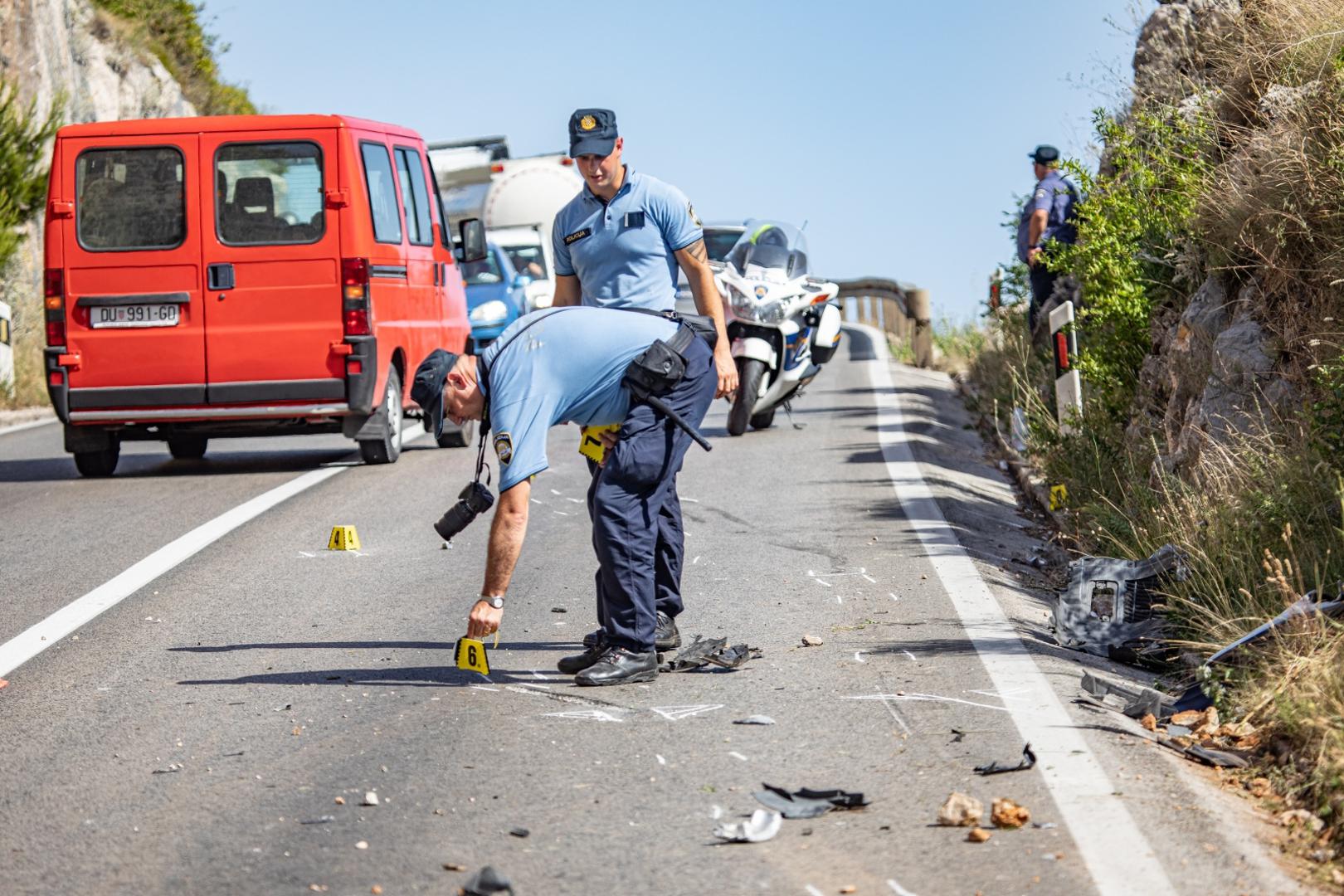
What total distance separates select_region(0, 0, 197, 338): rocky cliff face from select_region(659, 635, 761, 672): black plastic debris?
57.3ft

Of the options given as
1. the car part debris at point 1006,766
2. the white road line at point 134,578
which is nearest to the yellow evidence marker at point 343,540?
the white road line at point 134,578

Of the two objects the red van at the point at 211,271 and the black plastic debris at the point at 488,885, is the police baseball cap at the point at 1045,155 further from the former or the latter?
the black plastic debris at the point at 488,885

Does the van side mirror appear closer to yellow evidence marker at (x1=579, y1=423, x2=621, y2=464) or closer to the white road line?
the white road line

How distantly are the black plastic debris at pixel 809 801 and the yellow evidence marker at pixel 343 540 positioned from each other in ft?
16.7

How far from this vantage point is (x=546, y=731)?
18.9 feet

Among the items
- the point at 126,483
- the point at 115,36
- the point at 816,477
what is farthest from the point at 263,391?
the point at 115,36

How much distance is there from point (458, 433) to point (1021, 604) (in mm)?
7859

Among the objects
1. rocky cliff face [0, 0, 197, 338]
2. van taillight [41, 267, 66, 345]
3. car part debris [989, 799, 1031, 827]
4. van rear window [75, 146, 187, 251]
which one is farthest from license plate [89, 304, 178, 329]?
rocky cliff face [0, 0, 197, 338]

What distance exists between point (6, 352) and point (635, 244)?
583 inches

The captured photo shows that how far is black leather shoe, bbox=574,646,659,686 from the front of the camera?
21.0 ft

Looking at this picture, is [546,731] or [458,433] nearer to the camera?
[546,731]

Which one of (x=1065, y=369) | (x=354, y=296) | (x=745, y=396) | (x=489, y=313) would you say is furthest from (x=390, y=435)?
(x=489, y=313)

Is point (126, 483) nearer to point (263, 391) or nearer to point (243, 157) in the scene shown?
point (263, 391)

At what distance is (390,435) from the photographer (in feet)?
45.0
